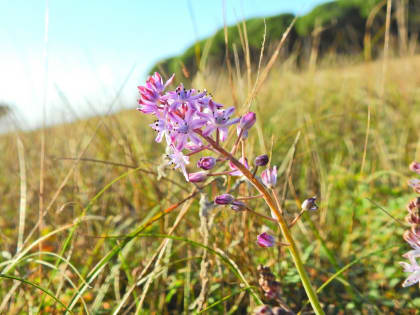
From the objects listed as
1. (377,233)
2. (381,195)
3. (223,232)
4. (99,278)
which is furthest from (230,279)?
(381,195)

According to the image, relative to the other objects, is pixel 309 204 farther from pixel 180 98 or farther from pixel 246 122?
pixel 180 98

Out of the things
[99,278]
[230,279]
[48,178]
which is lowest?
[230,279]

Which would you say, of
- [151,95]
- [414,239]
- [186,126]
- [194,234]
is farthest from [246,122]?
[194,234]

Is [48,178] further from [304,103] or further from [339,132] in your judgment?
[304,103]

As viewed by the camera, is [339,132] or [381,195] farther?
[339,132]

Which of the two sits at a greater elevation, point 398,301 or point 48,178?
point 48,178

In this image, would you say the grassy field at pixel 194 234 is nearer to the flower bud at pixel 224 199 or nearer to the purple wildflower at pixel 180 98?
the flower bud at pixel 224 199

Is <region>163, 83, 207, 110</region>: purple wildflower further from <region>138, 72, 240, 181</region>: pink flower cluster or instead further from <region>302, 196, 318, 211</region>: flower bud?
<region>302, 196, 318, 211</region>: flower bud
